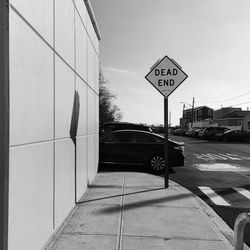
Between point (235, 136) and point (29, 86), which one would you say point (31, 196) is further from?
point (235, 136)

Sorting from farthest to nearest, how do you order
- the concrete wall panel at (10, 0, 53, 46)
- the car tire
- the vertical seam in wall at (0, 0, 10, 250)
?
the car tire < the concrete wall panel at (10, 0, 53, 46) < the vertical seam in wall at (0, 0, 10, 250)

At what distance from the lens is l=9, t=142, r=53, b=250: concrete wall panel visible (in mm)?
3513

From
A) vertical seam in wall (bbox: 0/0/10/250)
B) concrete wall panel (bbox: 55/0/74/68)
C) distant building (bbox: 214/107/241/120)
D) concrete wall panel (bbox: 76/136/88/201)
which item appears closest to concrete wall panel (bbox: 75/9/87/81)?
concrete wall panel (bbox: 55/0/74/68)

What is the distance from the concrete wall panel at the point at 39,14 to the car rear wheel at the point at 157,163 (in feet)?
29.6

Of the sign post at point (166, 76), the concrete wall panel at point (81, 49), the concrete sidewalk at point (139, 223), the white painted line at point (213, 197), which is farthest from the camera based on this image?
the sign post at point (166, 76)

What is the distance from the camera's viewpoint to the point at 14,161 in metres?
3.48

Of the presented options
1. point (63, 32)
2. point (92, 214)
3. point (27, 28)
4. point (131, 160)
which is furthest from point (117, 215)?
point (131, 160)

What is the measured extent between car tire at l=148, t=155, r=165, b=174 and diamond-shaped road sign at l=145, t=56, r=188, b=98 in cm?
443

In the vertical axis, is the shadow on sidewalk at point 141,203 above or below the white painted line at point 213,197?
above

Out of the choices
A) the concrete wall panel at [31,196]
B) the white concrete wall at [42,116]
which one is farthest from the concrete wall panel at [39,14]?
the concrete wall panel at [31,196]

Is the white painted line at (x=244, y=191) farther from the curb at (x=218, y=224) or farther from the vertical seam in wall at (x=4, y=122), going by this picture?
the vertical seam in wall at (x=4, y=122)

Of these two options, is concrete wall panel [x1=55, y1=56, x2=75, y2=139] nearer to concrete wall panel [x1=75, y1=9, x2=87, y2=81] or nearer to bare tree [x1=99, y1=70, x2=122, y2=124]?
concrete wall panel [x1=75, y1=9, x2=87, y2=81]

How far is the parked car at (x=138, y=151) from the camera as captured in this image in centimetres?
1345

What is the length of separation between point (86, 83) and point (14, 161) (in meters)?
5.36
